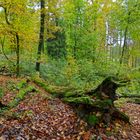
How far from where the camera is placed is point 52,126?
6.76 m

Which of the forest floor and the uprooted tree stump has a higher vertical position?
the uprooted tree stump

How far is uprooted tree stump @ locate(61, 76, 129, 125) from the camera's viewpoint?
7.20 m

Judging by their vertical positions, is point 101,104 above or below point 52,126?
above

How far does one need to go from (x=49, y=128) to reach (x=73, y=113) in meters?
1.33

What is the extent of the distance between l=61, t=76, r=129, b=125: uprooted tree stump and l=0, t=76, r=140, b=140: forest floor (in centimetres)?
19

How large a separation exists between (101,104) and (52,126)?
1579 mm

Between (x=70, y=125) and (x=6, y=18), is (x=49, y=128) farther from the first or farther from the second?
(x=6, y=18)

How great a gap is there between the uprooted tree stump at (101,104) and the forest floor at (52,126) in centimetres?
19

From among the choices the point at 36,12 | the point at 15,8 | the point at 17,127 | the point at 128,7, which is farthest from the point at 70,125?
the point at 128,7

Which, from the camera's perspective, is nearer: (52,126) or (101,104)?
(52,126)

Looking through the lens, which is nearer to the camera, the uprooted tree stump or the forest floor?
the forest floor

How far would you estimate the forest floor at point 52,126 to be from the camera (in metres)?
6.10

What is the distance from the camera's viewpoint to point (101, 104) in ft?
24.0

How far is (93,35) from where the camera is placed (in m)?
22.6
